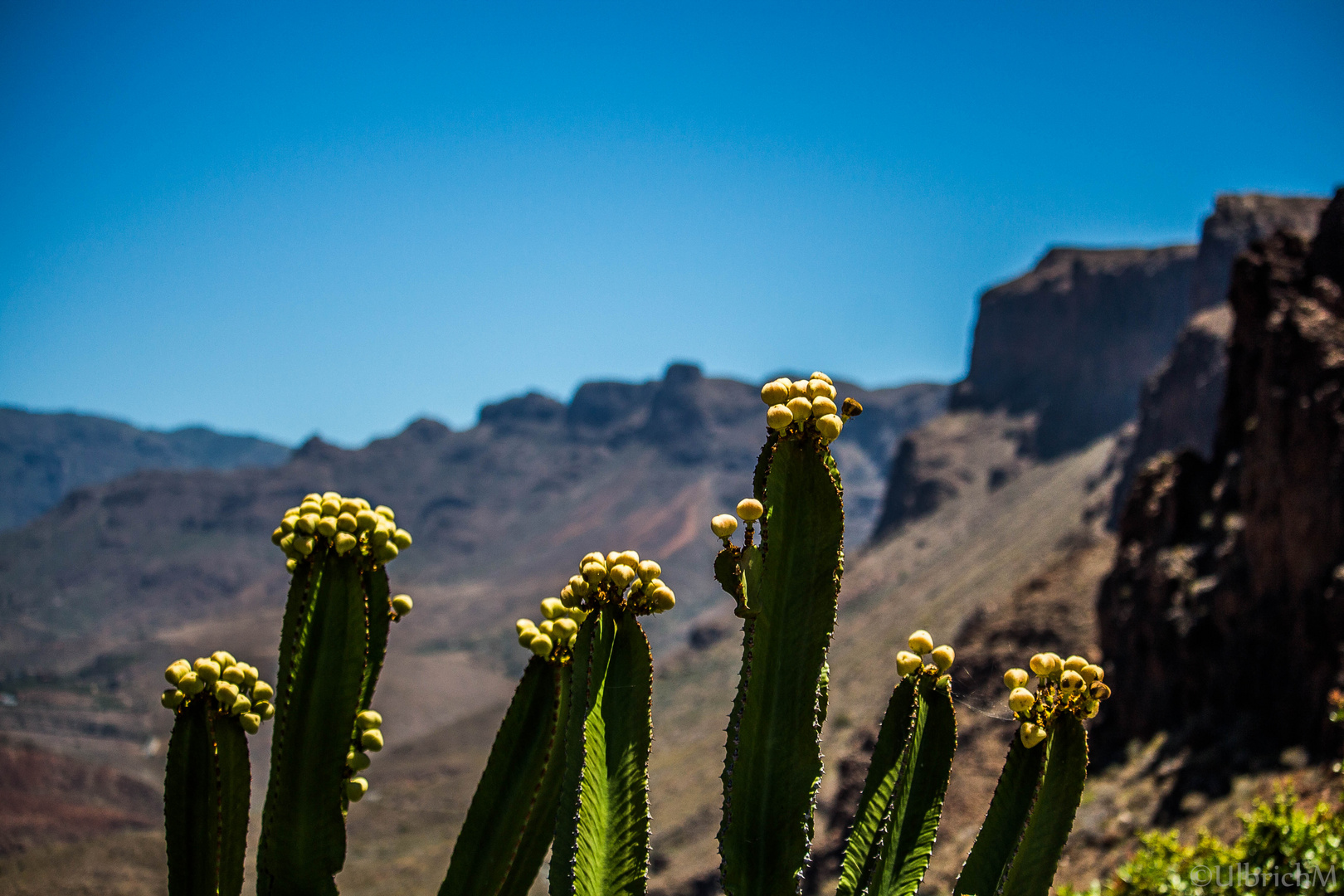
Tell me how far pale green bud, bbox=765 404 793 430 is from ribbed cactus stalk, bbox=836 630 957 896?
0.91 metres

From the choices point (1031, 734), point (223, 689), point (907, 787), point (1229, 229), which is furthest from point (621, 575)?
point (1229, 229)

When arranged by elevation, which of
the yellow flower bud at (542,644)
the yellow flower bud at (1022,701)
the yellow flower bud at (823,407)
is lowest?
the yellow flower bud at (1022,701)

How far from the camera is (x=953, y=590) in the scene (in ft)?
181

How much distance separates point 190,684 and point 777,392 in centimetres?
221

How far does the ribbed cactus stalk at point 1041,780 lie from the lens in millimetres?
3275

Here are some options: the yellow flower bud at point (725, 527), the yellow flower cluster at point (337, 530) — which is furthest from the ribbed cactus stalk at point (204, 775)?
the yellow flower bud at point (725, 527)

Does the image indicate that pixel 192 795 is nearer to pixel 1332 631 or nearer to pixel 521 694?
pixel 521 694

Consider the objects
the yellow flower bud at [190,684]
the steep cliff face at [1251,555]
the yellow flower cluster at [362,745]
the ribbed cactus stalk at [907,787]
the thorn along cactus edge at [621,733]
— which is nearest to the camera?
the thorn along cactus edge at [621,733]

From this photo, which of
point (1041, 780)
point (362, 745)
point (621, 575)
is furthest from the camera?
point (362, 745)

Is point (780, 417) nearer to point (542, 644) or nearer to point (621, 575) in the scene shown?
point (621, 575)

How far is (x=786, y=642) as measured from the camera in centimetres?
312

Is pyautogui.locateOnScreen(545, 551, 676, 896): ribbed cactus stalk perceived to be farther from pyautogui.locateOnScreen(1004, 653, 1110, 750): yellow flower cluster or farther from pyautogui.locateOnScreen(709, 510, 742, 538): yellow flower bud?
pyautogui.locateOnScreen(1004, 653, 1110, 750): yellow flower cluster

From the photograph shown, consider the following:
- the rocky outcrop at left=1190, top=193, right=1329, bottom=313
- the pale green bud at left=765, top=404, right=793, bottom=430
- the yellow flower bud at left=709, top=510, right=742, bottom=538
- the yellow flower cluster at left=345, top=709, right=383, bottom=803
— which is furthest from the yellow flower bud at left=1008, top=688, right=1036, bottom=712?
the rocky outcrop at left=1190, top=193, right=1329, bottom=313

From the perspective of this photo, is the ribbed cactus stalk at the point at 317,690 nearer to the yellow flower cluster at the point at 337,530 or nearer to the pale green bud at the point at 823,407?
the yellow flower cluster at the point at 337,530
